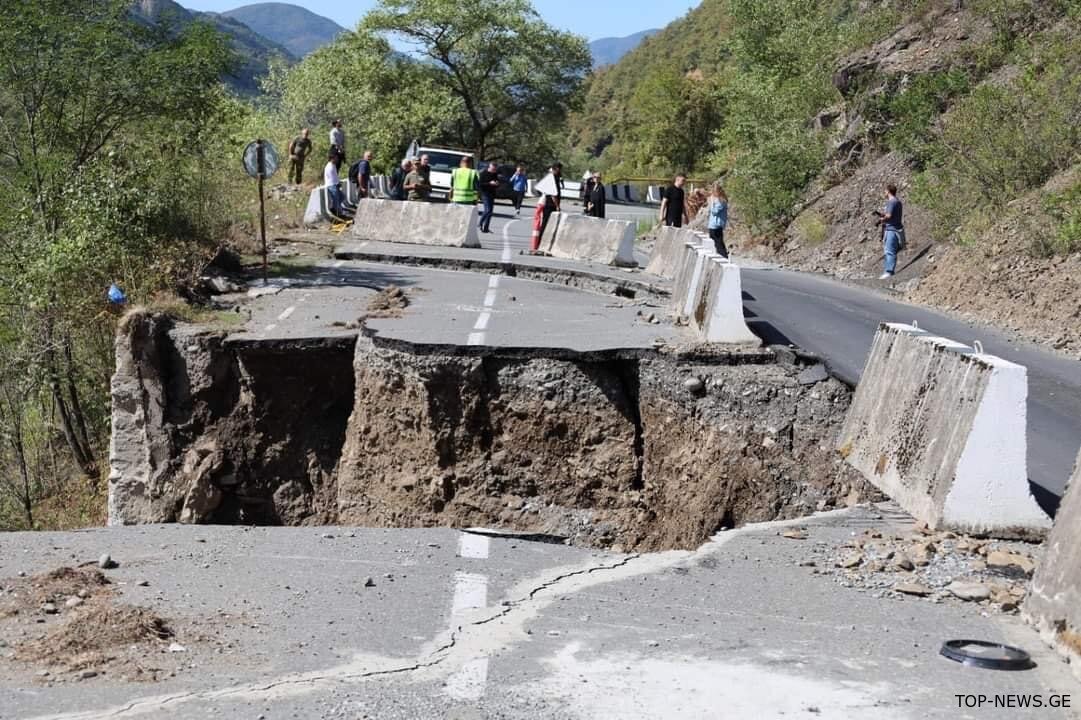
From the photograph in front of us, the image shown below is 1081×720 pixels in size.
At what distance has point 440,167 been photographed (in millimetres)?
46594

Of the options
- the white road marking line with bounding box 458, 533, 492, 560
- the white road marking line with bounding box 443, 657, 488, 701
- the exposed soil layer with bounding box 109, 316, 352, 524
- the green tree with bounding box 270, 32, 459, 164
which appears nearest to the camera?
the white road marking line with bounding box 443, 657, 488, 701

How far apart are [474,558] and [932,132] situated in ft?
76.7

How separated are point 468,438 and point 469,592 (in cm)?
643

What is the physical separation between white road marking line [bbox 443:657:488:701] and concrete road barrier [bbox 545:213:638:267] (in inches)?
791

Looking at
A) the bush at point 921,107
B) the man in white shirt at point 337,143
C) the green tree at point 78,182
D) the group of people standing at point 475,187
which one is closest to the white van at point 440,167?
the man in white shirt at point 337,143

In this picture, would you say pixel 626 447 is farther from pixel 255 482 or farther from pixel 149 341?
pixel 149 341

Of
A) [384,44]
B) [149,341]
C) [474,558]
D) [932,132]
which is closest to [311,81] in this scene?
[384,44]

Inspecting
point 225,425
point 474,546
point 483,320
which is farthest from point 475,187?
point 474,546

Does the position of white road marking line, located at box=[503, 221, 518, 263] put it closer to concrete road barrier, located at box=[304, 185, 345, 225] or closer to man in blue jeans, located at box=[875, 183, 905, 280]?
concrete road barrier, located at box=[304, 185, 345, 225]

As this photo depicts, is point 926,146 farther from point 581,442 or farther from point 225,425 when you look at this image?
point 225,425

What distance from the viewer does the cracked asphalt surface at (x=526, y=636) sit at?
570 centimetres

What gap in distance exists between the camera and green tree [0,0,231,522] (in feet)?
63.8

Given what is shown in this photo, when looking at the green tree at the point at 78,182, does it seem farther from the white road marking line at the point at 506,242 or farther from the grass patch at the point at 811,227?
the grass patch at the point at 811,227

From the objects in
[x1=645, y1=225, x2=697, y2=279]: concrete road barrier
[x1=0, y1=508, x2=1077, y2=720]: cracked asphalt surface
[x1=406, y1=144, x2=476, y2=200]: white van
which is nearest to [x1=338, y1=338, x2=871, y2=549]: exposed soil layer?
[x1=0, y1=508, x2=1077, y2=720]: cracked asphalt surface
